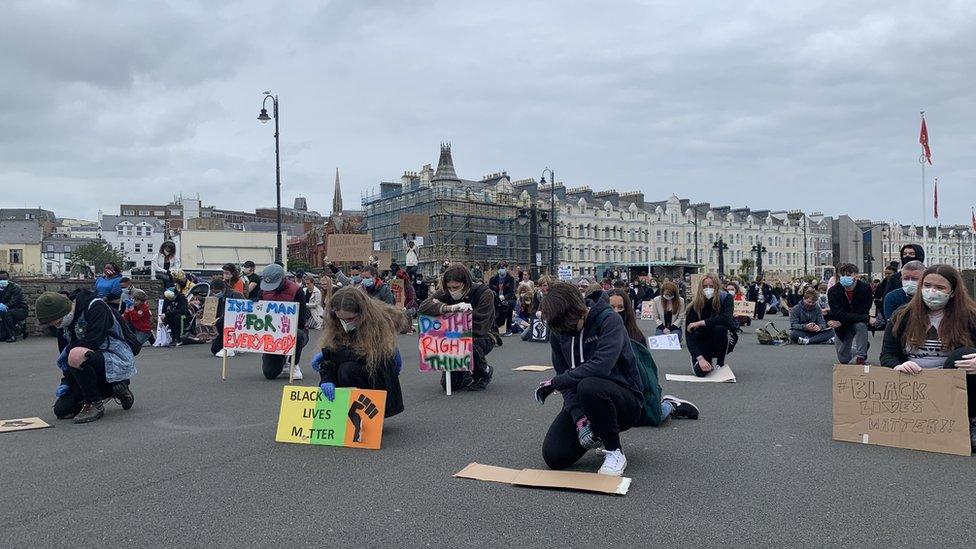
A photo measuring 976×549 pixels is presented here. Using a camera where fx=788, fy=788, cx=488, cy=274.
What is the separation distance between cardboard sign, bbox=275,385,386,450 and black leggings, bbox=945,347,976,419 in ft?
15.7

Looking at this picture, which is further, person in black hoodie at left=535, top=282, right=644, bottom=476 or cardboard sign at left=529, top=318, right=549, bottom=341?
cardboard sign at left=529, top=318, right=549, bottom=341

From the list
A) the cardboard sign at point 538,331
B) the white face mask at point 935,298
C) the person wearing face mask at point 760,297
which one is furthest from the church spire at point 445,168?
the white face mask at point 935,298

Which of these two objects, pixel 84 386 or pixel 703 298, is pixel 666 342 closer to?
pixel 703 298

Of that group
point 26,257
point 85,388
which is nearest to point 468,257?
point 26,257

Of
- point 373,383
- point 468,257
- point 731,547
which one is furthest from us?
point 468,257

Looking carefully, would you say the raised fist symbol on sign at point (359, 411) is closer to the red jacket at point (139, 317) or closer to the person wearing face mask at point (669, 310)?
the person wearing face mask at point (669, 310)

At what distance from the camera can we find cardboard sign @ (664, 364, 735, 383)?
441 inches

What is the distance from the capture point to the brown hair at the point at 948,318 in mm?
6566

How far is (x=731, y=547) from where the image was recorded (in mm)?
4258

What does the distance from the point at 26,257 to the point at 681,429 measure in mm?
122840

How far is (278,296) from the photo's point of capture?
1190 centimetres

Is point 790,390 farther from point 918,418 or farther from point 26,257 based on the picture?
point 26,257

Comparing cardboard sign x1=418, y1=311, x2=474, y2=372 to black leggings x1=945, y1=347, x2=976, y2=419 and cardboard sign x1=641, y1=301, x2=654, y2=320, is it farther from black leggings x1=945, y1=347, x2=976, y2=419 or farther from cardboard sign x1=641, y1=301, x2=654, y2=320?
cardboard sign x1=641, y1=301, x2=654, y2=320

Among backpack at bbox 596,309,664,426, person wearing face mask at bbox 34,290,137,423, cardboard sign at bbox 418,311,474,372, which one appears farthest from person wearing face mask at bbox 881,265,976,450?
person wearing face mask at bbox 34,290,137,423
